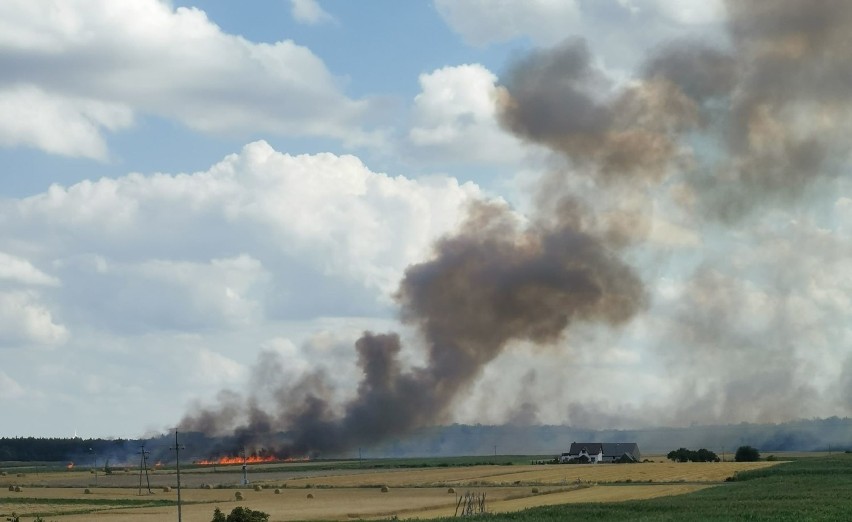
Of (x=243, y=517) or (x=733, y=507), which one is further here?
(x=733, y=507)

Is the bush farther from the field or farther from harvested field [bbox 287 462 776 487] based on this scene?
harvested field [bbox 287 462 776 487]

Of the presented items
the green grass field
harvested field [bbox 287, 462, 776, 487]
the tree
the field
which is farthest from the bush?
harvested field [bbox 287, 462, 776, 487]

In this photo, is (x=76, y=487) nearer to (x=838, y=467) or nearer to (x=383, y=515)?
(x=383, y=515)

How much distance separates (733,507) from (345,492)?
6264 centimetres

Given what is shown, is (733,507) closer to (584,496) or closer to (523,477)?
(584,496)

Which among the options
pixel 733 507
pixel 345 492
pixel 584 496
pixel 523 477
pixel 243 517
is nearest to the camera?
pixel 243 517

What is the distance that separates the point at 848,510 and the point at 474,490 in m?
57.5

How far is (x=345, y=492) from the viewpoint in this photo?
134250mm

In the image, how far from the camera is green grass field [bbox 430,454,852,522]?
73706mm

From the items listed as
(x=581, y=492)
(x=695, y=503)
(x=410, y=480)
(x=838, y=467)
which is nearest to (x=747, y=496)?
(x=695, y=503)

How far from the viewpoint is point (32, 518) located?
327 ft

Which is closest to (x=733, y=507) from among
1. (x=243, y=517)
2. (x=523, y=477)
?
(x=243, y=517)

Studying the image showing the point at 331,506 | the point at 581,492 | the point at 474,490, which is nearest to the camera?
the point at 331,506

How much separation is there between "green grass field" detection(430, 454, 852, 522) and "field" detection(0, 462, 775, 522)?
21.3 ft
